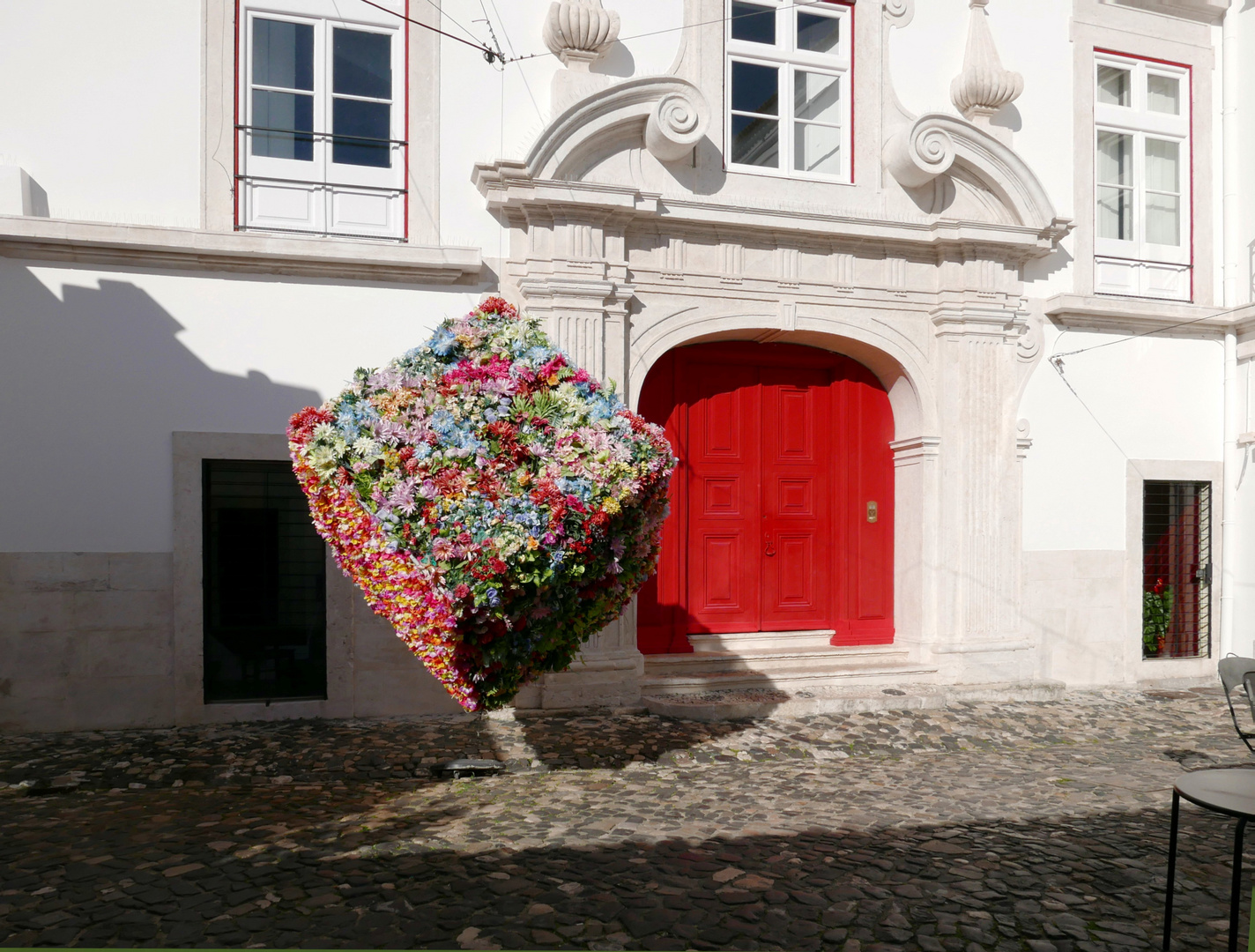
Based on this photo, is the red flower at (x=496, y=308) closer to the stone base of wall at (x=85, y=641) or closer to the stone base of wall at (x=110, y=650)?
the stone base of wall at (x=110, y=650)

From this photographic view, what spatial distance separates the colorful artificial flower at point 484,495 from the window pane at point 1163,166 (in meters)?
7.04

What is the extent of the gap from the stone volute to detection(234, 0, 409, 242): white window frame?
1154 mm

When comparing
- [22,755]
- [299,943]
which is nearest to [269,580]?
[22,755]

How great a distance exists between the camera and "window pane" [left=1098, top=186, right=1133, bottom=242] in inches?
352

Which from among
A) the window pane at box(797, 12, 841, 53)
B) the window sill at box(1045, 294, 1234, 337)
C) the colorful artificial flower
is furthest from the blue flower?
the window sill at box(1045, 294, 1234, 337)

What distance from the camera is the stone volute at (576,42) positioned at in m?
7.24

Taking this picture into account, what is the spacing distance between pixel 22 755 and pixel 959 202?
827cm

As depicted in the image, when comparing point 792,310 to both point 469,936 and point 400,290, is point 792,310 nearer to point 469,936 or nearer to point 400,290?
point 400,290

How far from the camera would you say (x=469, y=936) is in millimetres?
3305

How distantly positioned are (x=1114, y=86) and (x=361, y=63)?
23.0 ft

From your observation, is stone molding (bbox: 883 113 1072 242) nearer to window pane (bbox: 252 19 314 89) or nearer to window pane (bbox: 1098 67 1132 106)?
window pane (bbox: 1098 67 1132 106)

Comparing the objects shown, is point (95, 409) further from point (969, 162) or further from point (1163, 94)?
point (1163, 94)

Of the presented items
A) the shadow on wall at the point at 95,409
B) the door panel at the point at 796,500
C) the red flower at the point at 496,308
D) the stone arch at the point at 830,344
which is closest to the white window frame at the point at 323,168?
the shadow on wall at the point at 95,409

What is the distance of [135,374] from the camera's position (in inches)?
262
